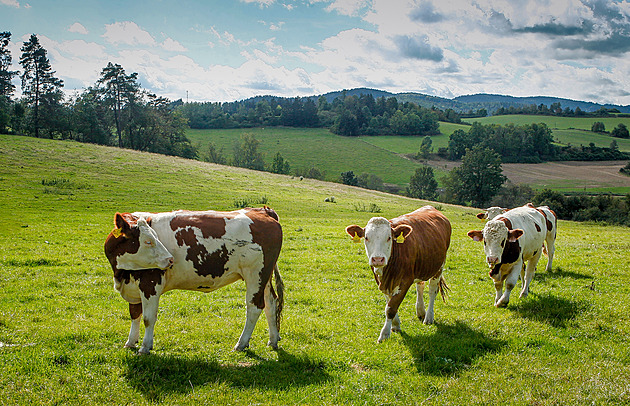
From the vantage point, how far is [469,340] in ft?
26.8

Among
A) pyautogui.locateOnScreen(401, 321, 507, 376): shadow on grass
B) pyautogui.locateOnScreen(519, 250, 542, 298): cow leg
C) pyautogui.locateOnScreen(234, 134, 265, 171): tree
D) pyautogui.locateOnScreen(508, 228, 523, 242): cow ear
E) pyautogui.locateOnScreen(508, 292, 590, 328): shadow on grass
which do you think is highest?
pyautogui.locateOnScreen(234, 134, 265, 171): tree

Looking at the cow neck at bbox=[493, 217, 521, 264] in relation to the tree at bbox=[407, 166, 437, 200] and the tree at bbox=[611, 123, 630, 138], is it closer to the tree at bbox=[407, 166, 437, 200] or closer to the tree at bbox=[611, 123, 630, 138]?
the tree at bbox=[407, 166, 437, 200]

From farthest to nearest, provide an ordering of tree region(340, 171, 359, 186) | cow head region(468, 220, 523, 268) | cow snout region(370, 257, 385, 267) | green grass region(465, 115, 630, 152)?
green grass region(465, 115, 630, 152) < tree region(340, 171, 359, 186) < cow head region(468, 220, 523, 268) < cow snout region(370, 257, 385, 267)

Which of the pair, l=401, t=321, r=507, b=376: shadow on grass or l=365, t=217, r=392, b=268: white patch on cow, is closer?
l=401, t=321, r=507, b=376: shadow on grass

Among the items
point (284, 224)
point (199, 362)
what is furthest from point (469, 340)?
point (284, 224)

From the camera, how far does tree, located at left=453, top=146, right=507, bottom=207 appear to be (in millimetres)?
75500

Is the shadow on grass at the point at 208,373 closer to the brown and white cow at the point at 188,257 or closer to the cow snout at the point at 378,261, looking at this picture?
the brown and white cow at the point at 188,257

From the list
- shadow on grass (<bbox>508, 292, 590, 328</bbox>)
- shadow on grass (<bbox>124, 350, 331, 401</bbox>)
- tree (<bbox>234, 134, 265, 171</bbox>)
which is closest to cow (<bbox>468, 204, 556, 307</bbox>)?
shadow on grass (<bbox>508, 292, 590, 328</bbox>)

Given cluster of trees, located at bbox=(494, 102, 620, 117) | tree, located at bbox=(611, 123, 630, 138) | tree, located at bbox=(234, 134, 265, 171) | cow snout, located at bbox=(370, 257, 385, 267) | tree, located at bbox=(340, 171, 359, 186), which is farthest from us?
cluster of trees, located at bbox=(494, 102, 620, 117)

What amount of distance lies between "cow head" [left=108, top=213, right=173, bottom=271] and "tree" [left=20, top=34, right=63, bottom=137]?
72386 millimetres

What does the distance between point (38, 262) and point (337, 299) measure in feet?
34.8

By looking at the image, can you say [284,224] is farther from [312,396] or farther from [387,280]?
[312,396]

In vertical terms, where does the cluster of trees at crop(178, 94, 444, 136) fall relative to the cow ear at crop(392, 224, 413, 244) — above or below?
above

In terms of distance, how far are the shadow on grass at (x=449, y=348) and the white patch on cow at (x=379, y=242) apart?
1.68 m
